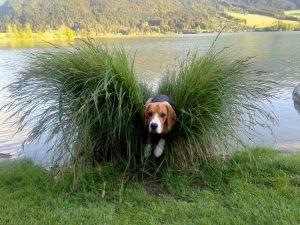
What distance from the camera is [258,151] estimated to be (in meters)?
5.06

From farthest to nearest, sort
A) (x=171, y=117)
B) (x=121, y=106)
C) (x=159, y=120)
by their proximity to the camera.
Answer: (x=121, y=106) < (x=171, y=117) < (x=159, y=120)

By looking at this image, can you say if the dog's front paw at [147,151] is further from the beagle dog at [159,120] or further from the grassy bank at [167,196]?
the grassy bank at [167,196]

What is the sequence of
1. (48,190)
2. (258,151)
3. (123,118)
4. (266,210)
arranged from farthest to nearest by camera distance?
(258,151) → (123,118) → (48,190) → (266,210)

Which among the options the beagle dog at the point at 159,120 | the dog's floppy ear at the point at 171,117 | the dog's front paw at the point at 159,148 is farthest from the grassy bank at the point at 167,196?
the dog's floppy ear at the point at 171,117

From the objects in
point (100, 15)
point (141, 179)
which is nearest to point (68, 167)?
point (141, 179)

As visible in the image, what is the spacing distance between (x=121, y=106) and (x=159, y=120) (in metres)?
0.60

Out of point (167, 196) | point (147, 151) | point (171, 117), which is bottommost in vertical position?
point (167, 196)

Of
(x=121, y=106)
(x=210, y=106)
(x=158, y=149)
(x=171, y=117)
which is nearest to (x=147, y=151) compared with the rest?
(x=158, y=149)

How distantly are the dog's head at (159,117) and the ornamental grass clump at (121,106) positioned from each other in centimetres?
22

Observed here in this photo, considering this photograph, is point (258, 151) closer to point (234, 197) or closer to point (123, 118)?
point (234, 197)

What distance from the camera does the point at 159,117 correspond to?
4.02m

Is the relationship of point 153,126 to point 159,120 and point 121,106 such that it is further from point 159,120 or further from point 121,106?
point 121,106

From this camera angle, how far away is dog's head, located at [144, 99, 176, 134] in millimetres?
3918

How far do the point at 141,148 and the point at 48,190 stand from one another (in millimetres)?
1251
